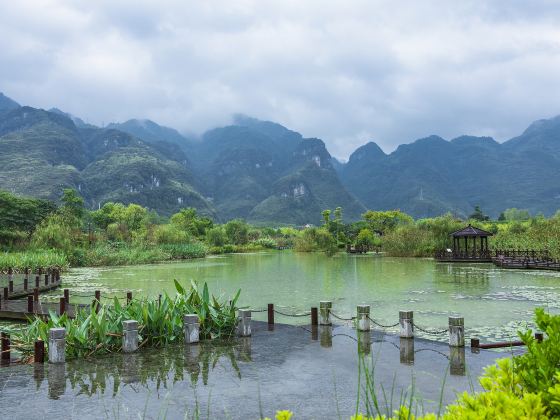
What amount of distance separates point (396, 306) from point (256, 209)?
133593 mm

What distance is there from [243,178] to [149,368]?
17230cm

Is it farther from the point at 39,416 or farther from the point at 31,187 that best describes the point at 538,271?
the point at 31,187

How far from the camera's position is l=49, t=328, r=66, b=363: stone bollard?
718 centimetres

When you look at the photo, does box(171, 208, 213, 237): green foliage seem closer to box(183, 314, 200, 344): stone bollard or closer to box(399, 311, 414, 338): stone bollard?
box(183, 314, 200, 344): stone bollard

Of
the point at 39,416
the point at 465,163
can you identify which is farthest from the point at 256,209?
the point at 39,416

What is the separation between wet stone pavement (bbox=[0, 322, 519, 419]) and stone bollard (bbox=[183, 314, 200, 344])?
251 millimetres

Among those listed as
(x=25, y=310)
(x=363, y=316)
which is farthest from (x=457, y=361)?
(x=25, y=310)

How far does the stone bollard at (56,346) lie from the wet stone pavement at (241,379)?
142 millimetres

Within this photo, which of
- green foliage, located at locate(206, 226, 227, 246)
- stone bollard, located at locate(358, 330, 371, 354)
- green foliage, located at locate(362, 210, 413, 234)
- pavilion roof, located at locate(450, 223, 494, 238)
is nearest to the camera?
stone bollard, located at locate(358, 330, 371, 354)

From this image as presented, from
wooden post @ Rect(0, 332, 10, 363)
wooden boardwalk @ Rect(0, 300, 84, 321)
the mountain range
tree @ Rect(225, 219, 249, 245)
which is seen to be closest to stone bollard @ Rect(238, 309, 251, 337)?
wooden post @ Rect(0, 332, 10, 363)

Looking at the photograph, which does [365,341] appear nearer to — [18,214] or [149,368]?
[149,368]

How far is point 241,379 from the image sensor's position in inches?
253

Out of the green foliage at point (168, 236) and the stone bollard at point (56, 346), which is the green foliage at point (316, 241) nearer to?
the green foliage at point (168, 236)

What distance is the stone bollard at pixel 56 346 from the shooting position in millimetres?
7176
